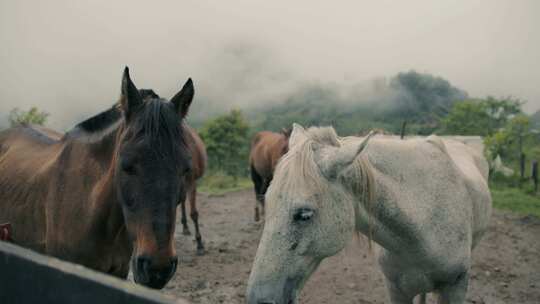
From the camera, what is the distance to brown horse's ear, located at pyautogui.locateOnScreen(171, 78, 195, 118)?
2.31 metres

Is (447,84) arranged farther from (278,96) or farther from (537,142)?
(537,142)

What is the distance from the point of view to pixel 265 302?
1714 millimetres

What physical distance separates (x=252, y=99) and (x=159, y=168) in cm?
11179

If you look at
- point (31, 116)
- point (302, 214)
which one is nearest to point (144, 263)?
point (302, 214)

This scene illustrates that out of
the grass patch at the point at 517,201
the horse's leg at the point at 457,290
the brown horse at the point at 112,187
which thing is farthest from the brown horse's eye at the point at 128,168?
the grass patch at the point at 517,201

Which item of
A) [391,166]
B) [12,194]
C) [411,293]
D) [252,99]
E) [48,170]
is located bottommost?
[411,293]

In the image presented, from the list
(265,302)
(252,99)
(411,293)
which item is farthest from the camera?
(252,99)

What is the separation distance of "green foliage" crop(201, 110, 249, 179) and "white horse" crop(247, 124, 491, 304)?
71.8ft

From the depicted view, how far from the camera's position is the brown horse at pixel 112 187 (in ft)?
6.34

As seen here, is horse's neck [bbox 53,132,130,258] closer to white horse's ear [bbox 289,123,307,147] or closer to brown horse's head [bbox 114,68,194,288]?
brown horse's head [bbox 114,68,194,288]

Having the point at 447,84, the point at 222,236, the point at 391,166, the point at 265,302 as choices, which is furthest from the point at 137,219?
the point at 447,84

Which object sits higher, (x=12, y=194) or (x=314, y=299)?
(x=12, y=194)

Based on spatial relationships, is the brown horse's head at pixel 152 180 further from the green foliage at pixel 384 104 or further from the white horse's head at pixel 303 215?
the green foliage at pixel 384 104

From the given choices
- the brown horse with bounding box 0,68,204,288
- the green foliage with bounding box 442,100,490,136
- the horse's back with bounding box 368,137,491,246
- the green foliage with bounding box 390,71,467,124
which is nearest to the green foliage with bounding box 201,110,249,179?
the green foliage with bounding box 442,100,490,136
